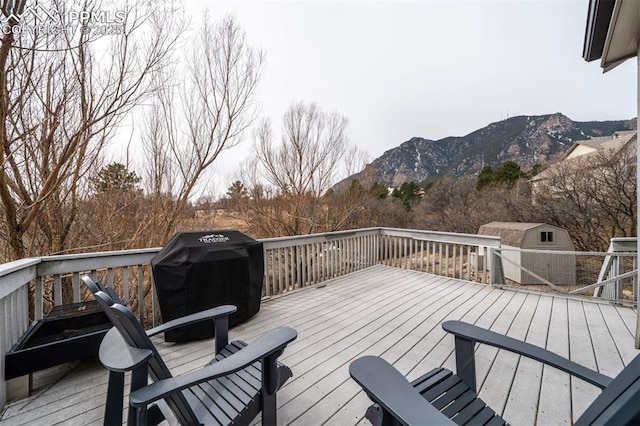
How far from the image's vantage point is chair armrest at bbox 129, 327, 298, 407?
38.8 inches

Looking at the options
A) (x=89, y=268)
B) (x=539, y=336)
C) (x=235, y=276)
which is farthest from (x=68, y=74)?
(x=539, y=336)

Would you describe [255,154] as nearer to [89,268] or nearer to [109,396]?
[89,268]

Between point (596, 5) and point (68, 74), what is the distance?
5.11m

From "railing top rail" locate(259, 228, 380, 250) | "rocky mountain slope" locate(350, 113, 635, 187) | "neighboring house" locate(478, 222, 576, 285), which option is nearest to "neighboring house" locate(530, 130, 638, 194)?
"neighboring house" locate(478, 222, 576, 285)

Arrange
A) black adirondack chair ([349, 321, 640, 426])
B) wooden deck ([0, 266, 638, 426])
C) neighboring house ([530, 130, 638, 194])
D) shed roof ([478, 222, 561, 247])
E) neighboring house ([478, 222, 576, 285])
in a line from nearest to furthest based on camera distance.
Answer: black adirondack chair ([349, 321, 640, 426]) < wooden deck ([0, 266, 638, 426]) < neighboring house ([478, 222, 576, 285]) < shed roof ([478, 222, 561, 247]) < neighboring house ([530, 130, 638, 194])

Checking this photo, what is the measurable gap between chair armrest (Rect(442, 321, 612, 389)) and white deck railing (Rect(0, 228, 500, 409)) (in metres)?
2.69

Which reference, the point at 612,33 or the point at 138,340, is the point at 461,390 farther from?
the point at 612,33

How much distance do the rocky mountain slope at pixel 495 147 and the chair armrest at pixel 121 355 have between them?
800 inches

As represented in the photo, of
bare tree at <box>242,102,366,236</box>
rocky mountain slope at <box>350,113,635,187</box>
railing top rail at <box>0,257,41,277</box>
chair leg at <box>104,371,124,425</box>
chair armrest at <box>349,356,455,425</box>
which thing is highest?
rocky mountain slope at <box>350,113,635,187</box>

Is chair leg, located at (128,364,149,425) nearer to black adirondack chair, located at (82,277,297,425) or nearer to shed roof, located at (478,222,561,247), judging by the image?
black adirondack chair, located at (82,277,297,425)

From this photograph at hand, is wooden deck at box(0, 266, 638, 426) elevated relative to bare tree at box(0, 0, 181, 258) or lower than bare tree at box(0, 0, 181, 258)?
lower

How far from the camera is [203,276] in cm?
263

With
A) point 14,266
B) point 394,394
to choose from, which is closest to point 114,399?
point 14,266

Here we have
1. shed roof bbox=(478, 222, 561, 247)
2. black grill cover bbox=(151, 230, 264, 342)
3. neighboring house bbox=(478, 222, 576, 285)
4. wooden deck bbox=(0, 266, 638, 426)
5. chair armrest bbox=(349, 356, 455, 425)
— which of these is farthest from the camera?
shed roof bbox=(478, 222, 561, 247)
